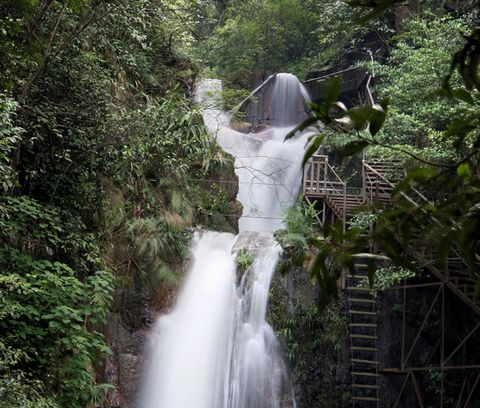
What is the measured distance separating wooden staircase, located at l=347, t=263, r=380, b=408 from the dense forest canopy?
6.21 ft

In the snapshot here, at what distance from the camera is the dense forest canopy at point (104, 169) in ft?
5.81

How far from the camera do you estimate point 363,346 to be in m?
12.7


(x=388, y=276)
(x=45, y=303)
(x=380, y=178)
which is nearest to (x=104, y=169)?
(x=45, y=303)

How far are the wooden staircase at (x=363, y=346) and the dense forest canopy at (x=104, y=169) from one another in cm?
189

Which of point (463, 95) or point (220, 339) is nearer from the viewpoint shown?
point (463, 95)

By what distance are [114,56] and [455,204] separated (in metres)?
11.0

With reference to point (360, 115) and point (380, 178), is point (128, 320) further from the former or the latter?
point (360, 115)

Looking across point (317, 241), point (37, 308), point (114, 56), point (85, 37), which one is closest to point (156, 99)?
point (114, 56)

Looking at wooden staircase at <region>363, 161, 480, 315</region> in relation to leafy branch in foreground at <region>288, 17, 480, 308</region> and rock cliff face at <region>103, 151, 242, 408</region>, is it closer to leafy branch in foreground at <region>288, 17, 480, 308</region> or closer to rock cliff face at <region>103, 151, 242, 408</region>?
rock cliff face at <region>103, 151, 242, 408</region>

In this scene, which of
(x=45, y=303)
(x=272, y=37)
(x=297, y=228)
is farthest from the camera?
(x=272, y=37)

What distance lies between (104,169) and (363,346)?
21.9 feet

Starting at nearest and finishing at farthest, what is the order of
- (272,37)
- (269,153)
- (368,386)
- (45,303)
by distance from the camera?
1. (45,303)
2. (368,386)
3. (269,153)
4. (272,37)

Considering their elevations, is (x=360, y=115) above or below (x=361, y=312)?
above

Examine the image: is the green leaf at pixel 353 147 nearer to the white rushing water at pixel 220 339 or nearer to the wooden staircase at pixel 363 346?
the wooden staircase at pixel 363 346
